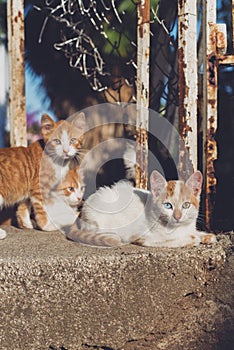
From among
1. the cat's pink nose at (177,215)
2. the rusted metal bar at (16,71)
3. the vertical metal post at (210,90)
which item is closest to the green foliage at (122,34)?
the rusted metal bar at (16,71)

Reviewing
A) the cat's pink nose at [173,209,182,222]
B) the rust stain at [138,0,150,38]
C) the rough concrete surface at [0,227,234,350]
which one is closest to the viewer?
the rough concrete surface at [0,227,234,350]

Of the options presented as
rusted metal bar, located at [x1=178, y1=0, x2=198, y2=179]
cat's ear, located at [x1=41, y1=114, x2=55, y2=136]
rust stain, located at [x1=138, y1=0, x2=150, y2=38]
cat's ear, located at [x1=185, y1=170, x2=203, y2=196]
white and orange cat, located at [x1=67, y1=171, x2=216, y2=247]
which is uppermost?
rust stain, located at [x1=138, y1=0, x2=150, y2=38]

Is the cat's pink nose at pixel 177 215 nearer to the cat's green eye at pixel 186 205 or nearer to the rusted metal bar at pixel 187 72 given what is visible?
the cat's green eye at pixel 186 205

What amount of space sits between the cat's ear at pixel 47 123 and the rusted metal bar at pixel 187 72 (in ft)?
1.97

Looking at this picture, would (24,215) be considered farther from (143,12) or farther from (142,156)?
(143,12)

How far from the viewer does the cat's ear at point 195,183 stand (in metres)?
1.92

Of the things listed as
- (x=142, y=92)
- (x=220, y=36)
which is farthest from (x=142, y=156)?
(x=220, y=36)

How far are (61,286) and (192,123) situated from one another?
869 mm

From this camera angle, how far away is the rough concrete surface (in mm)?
1710

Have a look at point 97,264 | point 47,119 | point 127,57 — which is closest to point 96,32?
point 127,57

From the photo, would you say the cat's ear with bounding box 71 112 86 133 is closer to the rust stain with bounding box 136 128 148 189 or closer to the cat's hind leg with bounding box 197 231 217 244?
the rust stain with bounding box 136 128 148 189

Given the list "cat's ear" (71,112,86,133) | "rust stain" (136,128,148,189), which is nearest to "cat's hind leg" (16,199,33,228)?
"cat's ear" (71,112,86,133)

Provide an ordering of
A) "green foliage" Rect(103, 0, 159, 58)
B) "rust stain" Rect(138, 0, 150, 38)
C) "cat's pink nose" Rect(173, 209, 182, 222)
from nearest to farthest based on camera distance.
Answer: "cat's pink nose" Rect(173, 209, 182, 222)
"rust stain" Rect(138, 0, 150, 38)
"green foliage" Rect(103, 0, 159, 58)

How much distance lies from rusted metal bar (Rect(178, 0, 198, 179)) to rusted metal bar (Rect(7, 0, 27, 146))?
3.01 feet
